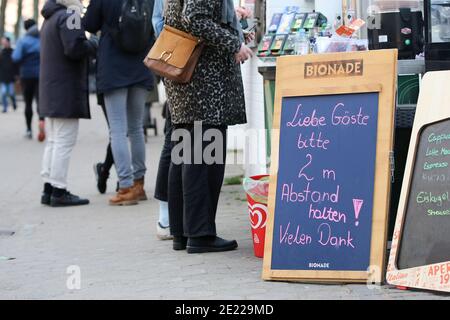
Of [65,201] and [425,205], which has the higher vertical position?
[425,205]

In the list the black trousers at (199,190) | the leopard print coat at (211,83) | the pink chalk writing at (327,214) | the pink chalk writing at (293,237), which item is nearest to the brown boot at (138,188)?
the black trousers at (199,190)

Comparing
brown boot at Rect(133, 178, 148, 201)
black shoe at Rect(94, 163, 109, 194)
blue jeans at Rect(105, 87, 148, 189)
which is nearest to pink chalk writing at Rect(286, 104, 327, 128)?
blue jeans at Rect(105, 87, 148, 189)

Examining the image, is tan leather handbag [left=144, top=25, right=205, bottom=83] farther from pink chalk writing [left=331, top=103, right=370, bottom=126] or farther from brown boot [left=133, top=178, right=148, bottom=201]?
brown boot [left=133, top=178, right=148, bottom=201]

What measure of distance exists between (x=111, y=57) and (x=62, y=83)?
66cm

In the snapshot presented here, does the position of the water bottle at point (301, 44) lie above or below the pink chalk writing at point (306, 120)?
above

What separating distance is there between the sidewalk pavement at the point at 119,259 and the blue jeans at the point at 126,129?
1.03 ft

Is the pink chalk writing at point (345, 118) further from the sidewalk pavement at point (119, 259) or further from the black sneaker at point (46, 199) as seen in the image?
the black sneaker at point (46, 199)

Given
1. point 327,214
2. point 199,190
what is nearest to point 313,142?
point 327,214

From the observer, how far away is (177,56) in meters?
5.80

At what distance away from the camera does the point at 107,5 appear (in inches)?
317

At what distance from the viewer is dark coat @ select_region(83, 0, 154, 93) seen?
805 cm

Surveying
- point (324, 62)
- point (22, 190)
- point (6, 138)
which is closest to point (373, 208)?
point (324, 62)

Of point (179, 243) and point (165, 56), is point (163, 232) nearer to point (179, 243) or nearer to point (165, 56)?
point (179, 243)

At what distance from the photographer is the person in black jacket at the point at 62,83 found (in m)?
8.44
